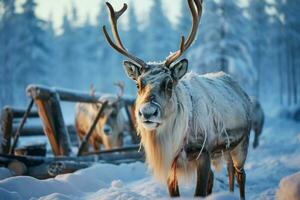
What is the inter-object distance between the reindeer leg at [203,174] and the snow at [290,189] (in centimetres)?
149

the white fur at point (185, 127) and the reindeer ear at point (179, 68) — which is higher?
the reindeer ear at point (179, 68)

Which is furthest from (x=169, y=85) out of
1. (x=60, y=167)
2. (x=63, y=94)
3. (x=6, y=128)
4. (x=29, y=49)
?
(x=29, y=49)

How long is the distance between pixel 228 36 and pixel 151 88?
21.6 m

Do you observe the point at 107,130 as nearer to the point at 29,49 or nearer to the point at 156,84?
the point at 156,84

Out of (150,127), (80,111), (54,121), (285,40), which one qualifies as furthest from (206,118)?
(285,40)

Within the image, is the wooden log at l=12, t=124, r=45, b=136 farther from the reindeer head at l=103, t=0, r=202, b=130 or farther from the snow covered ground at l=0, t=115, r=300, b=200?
the reindeer head at l=103, t=0, r=202, b=130

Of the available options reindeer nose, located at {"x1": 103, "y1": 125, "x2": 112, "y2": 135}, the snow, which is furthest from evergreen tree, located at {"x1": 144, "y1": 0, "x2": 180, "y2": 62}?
the snow

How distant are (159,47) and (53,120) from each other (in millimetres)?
48493

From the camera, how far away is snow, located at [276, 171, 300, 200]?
10.0ft

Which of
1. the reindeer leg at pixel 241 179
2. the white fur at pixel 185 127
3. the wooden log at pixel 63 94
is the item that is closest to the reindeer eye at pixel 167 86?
the white fur at pixel 185 127

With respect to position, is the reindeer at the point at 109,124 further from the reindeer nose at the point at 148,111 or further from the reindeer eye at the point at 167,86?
the reindeer nose at the point at 148,111

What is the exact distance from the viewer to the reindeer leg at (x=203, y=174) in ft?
15.3

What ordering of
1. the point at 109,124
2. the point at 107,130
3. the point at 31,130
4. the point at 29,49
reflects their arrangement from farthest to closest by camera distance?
the point at 29,49 → the point at 109,124 → the point at 107,130 → the point at 31,130

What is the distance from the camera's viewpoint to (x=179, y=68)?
192 inches
